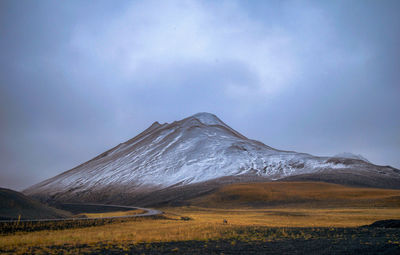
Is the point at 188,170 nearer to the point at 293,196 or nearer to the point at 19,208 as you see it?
the point at 293,196

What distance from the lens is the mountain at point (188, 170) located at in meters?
88.8

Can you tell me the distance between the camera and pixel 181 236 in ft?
57.7

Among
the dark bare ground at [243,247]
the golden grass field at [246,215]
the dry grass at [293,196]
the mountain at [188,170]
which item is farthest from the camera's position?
the mountain at [188,170]

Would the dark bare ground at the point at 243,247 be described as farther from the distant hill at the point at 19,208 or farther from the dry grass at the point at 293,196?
the dry grass at the point at 293,196

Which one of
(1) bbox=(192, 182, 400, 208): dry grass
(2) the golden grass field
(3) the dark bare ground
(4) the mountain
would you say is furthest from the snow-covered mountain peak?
(3) the dark bare ground

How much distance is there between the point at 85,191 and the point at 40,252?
100786 millimetres

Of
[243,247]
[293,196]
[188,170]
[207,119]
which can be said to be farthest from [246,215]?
[207,119]

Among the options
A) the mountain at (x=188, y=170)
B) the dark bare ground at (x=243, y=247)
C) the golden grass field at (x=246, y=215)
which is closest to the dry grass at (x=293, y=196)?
the golden grass field at (x=246, y=215)

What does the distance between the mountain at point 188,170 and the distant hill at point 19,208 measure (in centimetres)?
5106

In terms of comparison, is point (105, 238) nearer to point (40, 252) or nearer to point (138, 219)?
point (40, 252)

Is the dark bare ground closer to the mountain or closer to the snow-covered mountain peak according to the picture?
the mountain

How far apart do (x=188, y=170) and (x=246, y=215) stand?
70.7m

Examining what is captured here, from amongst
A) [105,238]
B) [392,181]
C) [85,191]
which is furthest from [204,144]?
[105,238]

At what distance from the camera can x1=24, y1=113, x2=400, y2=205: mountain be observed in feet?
291
